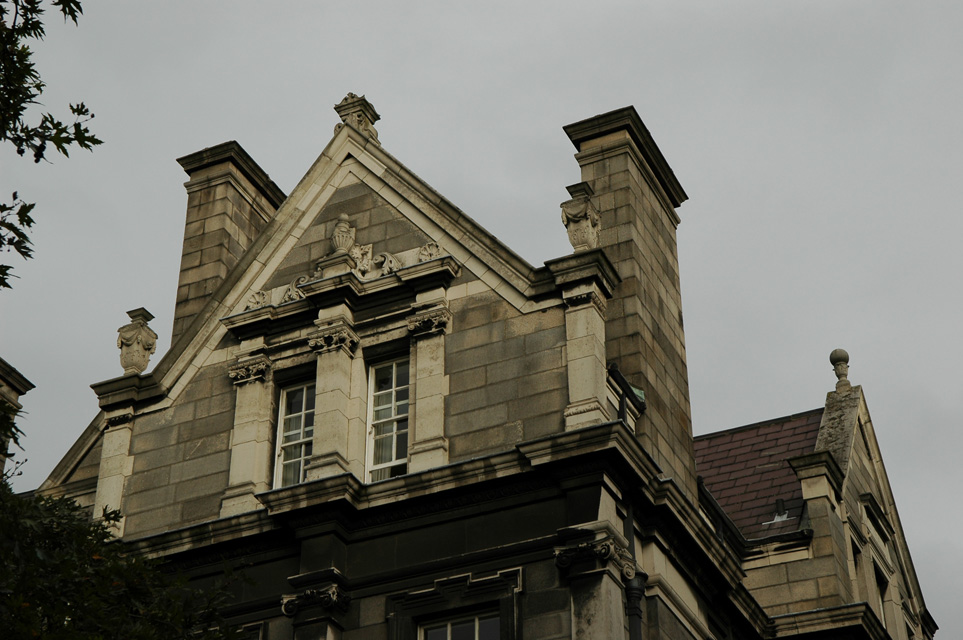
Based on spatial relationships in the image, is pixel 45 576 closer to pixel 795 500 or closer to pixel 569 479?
pixel 569 479

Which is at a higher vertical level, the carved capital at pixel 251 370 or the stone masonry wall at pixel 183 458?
the carved capital at pixel 251 370

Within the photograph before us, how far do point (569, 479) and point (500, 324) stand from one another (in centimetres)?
330

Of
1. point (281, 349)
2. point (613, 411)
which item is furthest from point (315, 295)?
point (613, 411)

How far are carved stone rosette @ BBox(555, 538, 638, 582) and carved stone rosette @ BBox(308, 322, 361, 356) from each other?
5434 millimetres

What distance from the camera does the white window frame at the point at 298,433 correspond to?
84.1 feet

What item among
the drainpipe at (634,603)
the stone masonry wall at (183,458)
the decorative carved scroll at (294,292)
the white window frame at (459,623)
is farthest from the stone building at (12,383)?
the drainpipe at (634,603)

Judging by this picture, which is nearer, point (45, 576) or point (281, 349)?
point (45, 576)

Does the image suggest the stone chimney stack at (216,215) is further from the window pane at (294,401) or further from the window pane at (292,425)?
the window pane at (292,425)

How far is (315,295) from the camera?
26172 mm

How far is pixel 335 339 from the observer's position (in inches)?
1011

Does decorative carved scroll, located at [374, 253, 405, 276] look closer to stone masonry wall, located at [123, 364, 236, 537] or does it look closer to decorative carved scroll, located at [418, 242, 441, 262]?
decorative carved scroll, located at [418, 242, 441, 262]

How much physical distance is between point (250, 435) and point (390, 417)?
92.6 inches

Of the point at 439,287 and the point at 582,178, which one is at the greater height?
the point at 582,178

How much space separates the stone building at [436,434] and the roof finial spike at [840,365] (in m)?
4.56
